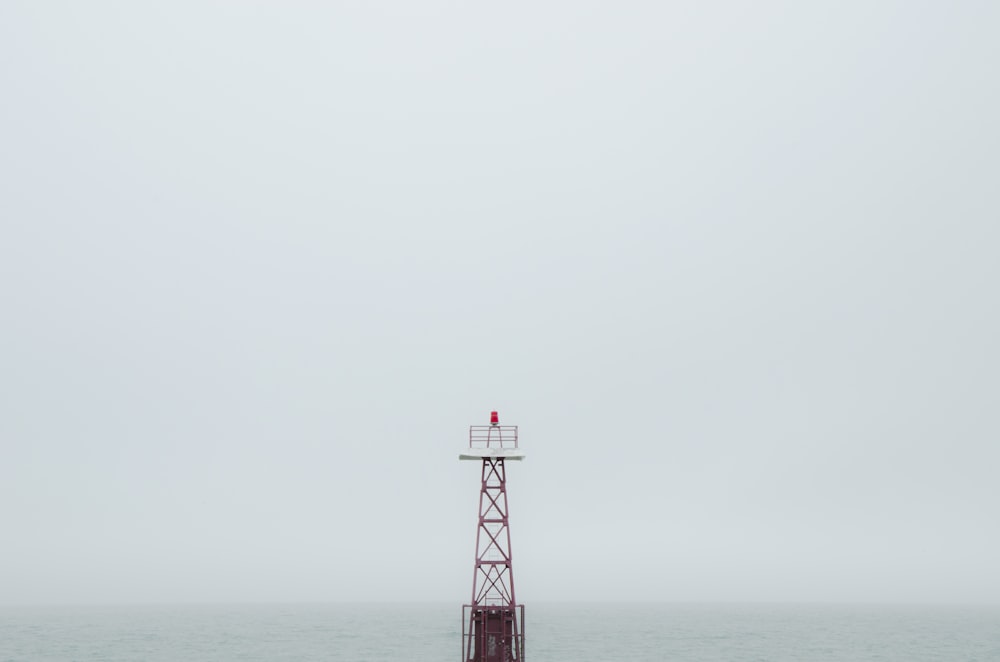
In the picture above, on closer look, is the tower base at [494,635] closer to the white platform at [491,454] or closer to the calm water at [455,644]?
the white platform at [491,454]

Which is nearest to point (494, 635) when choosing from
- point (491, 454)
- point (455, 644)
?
point (491, 454)

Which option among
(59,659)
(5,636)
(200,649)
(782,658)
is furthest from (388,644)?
(5,636)

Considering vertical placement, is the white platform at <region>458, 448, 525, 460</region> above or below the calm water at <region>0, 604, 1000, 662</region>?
above

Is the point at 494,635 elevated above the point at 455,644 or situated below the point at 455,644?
above

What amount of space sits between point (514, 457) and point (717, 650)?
337 ft

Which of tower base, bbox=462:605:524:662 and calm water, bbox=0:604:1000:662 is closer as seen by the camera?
tower base, bbox=462:605:524:662

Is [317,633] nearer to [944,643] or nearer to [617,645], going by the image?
[617,645]

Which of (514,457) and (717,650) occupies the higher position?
(514,457)

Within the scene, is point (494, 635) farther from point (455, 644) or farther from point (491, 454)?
point (455, 644)

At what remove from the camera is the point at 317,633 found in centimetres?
17688

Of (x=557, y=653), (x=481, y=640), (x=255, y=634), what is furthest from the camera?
(x=255, y=634)

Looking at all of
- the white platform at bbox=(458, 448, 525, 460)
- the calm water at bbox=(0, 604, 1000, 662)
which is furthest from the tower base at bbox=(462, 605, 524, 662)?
the calm water at bbox=(0, 604, 1000, 662)

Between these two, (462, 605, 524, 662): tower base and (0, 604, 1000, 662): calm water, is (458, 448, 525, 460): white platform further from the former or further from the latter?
(0, 604, 1000, 662): calm water

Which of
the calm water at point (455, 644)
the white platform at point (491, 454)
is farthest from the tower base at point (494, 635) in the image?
the calm water at point (455, 644)
